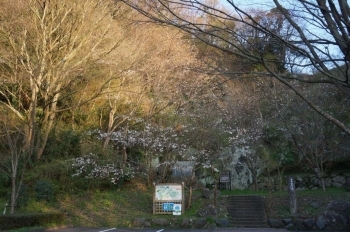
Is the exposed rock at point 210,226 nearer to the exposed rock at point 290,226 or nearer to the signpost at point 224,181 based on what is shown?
the exposed rock at point 290,226

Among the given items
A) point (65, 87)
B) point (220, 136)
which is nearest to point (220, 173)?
point (220, 136)

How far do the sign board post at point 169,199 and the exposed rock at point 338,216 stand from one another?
21.7ft

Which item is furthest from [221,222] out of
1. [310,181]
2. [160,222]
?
[310,181]

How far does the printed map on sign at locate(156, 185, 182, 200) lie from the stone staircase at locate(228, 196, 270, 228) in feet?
8.69

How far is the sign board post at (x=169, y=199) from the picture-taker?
21.9 m

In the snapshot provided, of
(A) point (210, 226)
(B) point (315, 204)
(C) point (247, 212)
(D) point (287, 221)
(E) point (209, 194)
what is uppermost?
(E) point (209, 194)

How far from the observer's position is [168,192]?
22.2m

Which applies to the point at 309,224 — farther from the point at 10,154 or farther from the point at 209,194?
the point at 10,154

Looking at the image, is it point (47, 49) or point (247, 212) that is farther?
point (47, 49)

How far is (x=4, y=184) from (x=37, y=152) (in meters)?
2.46

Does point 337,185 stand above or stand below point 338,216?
above

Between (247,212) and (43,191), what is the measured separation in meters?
10.4

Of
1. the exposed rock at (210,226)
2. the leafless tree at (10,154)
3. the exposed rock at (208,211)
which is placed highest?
the leafless tree at (10,154)

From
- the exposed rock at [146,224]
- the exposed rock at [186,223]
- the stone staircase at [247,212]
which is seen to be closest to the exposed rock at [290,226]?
the stone staircase at [247,212]
